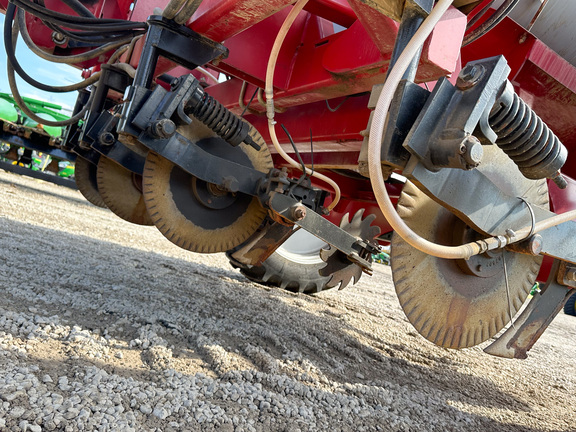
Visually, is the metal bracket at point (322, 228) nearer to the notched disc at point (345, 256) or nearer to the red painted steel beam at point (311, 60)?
the notched disc at point (345, 256)

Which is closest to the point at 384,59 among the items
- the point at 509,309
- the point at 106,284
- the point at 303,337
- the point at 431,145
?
the point at 431,145

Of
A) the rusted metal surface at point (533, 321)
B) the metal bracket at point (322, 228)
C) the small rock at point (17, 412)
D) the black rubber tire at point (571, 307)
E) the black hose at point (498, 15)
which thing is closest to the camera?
the small rock at point (17, 412)

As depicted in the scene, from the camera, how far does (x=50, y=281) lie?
196 cm

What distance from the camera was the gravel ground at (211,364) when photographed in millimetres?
1104

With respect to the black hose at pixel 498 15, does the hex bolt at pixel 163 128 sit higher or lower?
lower

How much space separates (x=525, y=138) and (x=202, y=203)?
4.02ft

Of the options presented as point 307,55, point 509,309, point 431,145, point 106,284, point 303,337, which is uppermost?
point 307,55

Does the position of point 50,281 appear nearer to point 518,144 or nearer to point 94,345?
point 94,345

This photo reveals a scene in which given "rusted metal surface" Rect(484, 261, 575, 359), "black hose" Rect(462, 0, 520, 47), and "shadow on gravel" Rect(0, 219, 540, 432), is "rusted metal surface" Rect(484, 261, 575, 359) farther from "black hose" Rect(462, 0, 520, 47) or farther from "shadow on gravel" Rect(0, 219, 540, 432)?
"black hose" Rect(462, 0, 520, 47)

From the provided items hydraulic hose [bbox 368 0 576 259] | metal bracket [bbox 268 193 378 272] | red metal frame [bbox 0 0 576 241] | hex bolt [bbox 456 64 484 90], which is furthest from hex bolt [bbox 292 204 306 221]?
hex bolt [bbox 456 64 484 90]

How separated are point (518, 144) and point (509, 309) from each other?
78cm

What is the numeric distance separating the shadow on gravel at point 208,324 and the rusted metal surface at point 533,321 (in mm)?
268

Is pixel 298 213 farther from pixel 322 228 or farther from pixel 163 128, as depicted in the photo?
pixel 163 128

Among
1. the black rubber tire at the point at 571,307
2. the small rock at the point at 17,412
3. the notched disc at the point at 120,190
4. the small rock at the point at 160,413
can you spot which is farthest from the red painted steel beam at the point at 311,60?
the black rubber tire at the point at 571,307
